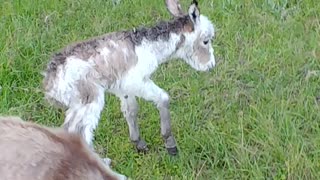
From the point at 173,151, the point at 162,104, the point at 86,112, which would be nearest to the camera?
the point at 86,112

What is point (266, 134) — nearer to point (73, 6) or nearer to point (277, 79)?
point (277, 79)

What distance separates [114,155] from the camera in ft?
16.2

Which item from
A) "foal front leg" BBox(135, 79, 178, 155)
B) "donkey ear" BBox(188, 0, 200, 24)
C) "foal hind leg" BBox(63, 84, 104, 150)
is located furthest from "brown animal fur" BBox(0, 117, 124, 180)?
"donkey ear" BBox(188, 0, 200, 24)

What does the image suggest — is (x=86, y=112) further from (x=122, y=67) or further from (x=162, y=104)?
(x=162, y=104)

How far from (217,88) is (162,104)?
0.70m

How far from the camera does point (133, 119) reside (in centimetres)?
489

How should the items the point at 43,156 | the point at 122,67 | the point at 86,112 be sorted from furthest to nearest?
the point at 122,67 → the point at 86,112 → the point at 43,156

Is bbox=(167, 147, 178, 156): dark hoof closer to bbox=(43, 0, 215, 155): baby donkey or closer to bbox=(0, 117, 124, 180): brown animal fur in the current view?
bbox=(43, 0, 215, 155): baby donkey

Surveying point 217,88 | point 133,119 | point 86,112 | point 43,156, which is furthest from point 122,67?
point 43,156

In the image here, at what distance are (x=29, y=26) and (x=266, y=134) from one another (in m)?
1.94

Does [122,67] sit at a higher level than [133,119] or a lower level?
higher

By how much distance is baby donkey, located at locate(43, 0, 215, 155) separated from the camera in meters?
4.36

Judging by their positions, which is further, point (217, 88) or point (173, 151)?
point (217, 88)

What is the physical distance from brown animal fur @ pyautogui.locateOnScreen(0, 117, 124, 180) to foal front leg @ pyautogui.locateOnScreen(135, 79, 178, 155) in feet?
7.61
